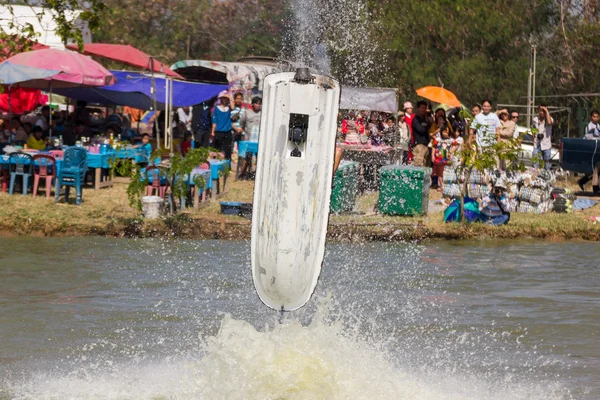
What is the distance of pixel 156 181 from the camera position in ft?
52.7

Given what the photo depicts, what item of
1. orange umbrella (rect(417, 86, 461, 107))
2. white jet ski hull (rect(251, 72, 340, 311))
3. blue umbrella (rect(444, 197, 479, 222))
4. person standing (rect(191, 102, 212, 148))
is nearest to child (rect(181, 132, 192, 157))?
person standing (rect(191, 102, 212, 148))

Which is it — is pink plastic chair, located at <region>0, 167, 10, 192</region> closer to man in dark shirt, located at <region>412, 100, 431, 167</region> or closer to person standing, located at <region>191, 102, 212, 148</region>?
person standing, located at <region>191, 102, 212, 148</region>

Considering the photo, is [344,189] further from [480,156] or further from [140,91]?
[140,91]

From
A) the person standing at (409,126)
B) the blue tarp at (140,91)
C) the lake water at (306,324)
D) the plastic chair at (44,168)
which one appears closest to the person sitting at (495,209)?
the lake water at (306,324)

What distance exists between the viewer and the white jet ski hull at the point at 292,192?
7.90 meters

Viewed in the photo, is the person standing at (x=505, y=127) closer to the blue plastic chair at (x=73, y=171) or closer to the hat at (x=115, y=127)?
the blue plastic chair at (x=73, y=171)

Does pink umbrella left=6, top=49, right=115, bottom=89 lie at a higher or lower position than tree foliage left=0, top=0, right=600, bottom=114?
lower

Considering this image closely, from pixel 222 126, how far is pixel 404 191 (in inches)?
246

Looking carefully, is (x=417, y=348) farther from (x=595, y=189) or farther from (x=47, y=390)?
(x=595, y=189)

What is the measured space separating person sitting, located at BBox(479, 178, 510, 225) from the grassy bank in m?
0.16

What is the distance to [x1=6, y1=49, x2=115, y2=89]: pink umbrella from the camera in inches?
717

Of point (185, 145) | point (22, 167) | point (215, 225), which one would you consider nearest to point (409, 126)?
point (185, 145)

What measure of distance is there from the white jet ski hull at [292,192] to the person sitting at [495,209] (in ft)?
25.2

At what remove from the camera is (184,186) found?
611 inches
